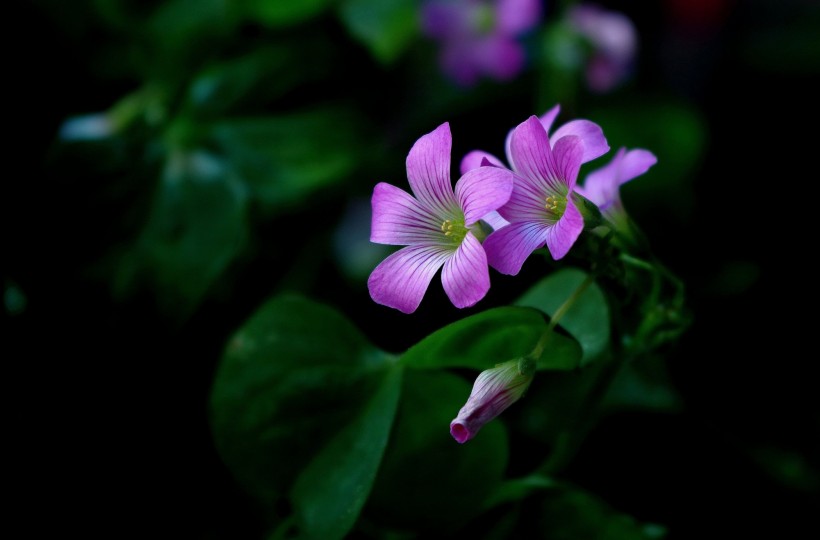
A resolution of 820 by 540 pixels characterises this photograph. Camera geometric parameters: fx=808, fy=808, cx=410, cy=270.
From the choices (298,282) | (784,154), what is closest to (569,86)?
(784,154)

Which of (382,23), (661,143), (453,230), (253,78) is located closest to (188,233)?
(253,78)

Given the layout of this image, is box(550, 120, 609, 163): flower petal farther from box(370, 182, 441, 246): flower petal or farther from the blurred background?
the blurred background

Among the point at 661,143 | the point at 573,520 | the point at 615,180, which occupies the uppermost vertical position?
the point at 615,180

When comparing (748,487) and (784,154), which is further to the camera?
(784,154)

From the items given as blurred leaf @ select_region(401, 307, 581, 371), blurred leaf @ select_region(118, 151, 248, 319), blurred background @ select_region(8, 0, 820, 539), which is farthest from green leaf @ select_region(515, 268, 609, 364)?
blurred leaf @ select_region(118, 151, 248, 319)

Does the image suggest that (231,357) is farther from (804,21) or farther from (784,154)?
(804,21)

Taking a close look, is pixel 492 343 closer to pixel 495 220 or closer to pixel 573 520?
pixel 495 220

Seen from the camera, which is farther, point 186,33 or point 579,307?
point 186,33
